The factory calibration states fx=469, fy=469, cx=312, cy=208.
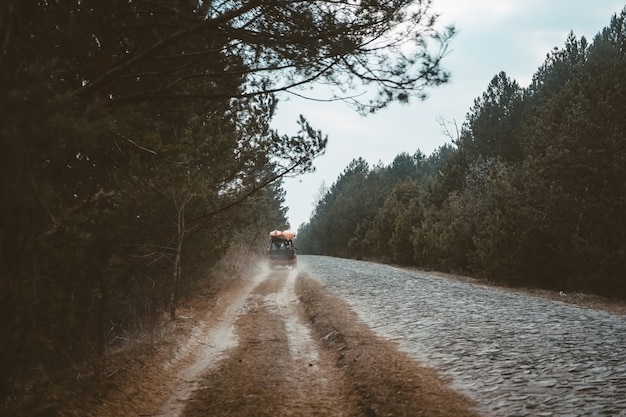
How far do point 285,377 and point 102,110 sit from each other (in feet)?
17.3

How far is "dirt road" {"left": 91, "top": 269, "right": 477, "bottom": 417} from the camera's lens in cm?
574

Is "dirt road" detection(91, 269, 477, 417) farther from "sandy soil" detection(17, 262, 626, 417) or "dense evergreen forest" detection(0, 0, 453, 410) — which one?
"dense evergreen forest" detection(0, 0, 453, 410)

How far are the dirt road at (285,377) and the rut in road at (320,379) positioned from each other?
0.01 metres

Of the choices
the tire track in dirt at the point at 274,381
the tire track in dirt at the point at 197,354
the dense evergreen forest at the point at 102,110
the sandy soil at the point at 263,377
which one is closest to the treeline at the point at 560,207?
the sandy soil at the point at 263,377

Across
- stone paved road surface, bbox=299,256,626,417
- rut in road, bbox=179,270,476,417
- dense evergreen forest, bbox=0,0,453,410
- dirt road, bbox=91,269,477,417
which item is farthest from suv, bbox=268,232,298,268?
dense evergreen forest, bbox=0,0,453,410

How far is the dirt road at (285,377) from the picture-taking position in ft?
18.8

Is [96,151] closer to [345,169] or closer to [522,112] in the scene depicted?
[522,112]

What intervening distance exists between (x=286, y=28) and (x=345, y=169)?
92.6 m

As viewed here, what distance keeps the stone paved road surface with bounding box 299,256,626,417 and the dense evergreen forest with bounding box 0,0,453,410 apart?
3.86 meters

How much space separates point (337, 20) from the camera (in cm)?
552

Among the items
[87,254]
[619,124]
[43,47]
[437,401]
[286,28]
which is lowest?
[437,401]

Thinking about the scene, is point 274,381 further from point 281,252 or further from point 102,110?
point 281,252

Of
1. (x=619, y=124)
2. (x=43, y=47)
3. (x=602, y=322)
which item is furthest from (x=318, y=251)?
(x=43, y=47)

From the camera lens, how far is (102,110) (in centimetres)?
311
